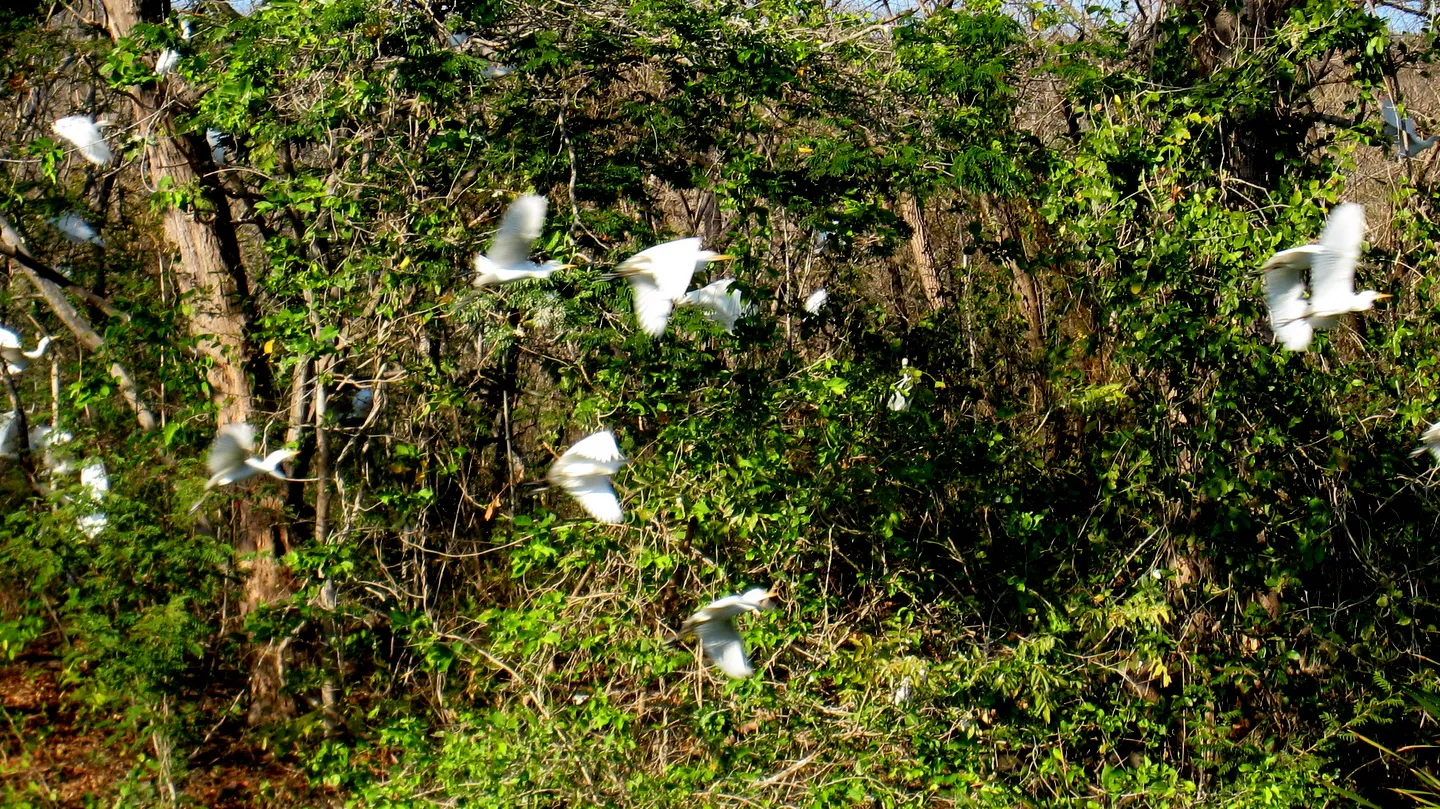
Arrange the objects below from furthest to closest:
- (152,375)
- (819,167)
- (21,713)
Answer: (21,713) < (152,375) < (819,167)

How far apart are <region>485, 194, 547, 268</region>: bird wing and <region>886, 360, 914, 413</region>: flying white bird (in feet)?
4.73

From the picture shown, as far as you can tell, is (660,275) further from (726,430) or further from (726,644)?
(726,644)

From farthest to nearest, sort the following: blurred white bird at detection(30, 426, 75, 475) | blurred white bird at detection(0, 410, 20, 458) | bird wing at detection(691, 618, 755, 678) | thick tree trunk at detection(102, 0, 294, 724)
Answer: blurred white bird at detection(0, 410, 20, 458) → thick tree trunk at detection(102, 0, 294, 724) → blurred white bird at detection(30, 426, 75, 475) → bird wing at detection(691, 618, 755, 678)

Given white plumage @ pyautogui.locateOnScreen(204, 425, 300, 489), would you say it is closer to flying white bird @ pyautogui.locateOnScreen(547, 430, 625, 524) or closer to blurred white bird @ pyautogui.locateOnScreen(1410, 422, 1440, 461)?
flying white bird @ pyautogui.locateOnScreen(547, 430, 625, 524)

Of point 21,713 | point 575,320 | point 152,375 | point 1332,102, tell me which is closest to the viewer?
point 575,320

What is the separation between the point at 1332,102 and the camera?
6059 millimetres

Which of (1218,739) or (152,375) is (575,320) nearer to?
(152,375)

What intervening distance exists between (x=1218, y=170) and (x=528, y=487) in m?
2.74

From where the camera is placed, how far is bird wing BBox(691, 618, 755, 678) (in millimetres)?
3543

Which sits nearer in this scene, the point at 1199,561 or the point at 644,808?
the point at 644,808

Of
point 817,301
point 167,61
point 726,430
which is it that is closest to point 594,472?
point 726,430

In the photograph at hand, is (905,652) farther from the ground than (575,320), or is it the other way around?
(575,320)

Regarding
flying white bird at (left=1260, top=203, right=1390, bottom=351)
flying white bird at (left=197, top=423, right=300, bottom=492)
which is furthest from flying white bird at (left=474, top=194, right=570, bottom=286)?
flying white bird at (left=1260, top=203, right=1390, bottom=351)

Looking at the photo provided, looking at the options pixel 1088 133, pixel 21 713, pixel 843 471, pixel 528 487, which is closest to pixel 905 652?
pixel 843 471
